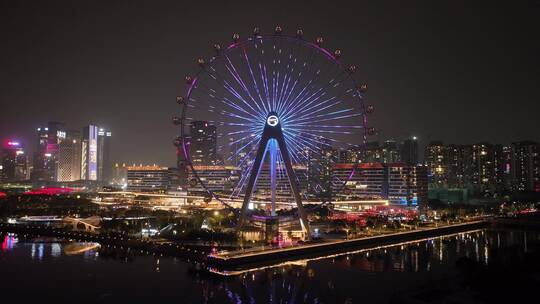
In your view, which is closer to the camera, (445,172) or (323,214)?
(323,214)

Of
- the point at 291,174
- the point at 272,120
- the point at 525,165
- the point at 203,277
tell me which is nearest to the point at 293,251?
the point at 291,174

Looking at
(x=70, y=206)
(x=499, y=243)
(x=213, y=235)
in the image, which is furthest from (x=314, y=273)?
(x=70, y=206)

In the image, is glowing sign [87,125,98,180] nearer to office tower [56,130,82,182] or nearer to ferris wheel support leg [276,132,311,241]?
office tower [56,130,82,182]

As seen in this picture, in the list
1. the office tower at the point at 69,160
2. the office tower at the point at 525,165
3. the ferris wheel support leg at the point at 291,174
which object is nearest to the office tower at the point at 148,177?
the office tower at the point at 69,160

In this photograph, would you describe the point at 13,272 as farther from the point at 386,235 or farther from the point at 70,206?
the point at 70,206

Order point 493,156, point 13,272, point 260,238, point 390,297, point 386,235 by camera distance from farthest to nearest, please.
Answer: point 493,156, point 386,235, point 260,238, point 13,272, point 390,297

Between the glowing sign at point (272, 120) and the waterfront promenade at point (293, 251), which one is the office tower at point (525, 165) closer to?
the waterfront promenade at point (293, 251)

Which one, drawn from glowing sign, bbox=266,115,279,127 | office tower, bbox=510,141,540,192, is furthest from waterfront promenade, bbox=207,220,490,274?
office tower, bbox=510,141,540,192
